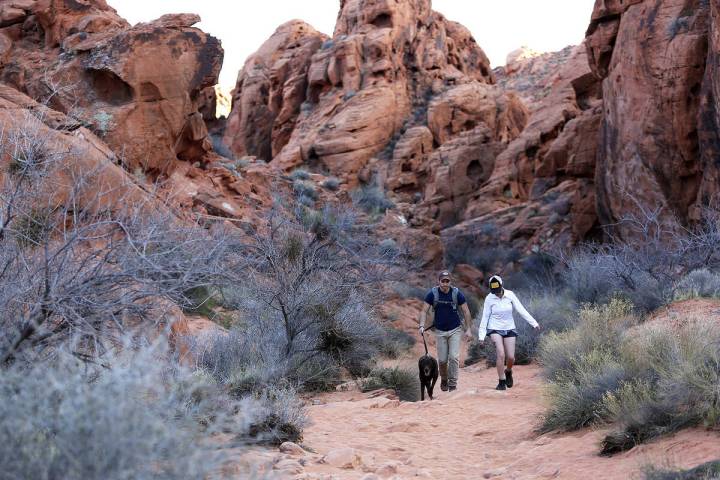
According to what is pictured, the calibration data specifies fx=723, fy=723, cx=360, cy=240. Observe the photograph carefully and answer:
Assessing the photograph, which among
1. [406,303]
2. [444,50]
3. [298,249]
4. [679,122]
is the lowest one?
[406,303]

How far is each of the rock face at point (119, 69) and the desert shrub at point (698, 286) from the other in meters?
12.2

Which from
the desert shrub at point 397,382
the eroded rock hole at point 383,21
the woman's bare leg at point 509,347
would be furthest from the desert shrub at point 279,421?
the eroded rock hole at point 383,21

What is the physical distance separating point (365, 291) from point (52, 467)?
14.4 m

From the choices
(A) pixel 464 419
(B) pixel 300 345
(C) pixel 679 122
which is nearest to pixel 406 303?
(C) pixel 679 122

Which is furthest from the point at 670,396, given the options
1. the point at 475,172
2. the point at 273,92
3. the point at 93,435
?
the point at 273,92

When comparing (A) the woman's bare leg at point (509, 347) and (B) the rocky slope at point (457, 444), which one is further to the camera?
(A) the woman's bare leg at point (509, 347)

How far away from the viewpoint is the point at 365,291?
17016 millimetres

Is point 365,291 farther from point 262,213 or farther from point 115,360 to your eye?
point 115,360

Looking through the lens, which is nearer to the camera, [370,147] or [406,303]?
[406,303]

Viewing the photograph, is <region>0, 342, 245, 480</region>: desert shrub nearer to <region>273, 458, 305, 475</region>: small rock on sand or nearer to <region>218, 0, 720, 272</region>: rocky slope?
<region>273, 458, 305, 475</region>: small rock on sand

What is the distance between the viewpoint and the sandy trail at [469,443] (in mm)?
5402

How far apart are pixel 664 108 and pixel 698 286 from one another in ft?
31.5

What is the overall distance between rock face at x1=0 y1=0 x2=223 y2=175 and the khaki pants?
31.3ft

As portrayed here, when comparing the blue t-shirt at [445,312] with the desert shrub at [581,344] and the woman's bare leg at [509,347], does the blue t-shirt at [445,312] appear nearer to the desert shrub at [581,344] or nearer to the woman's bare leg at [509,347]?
Result: the woman's bare leg at [509,347]
